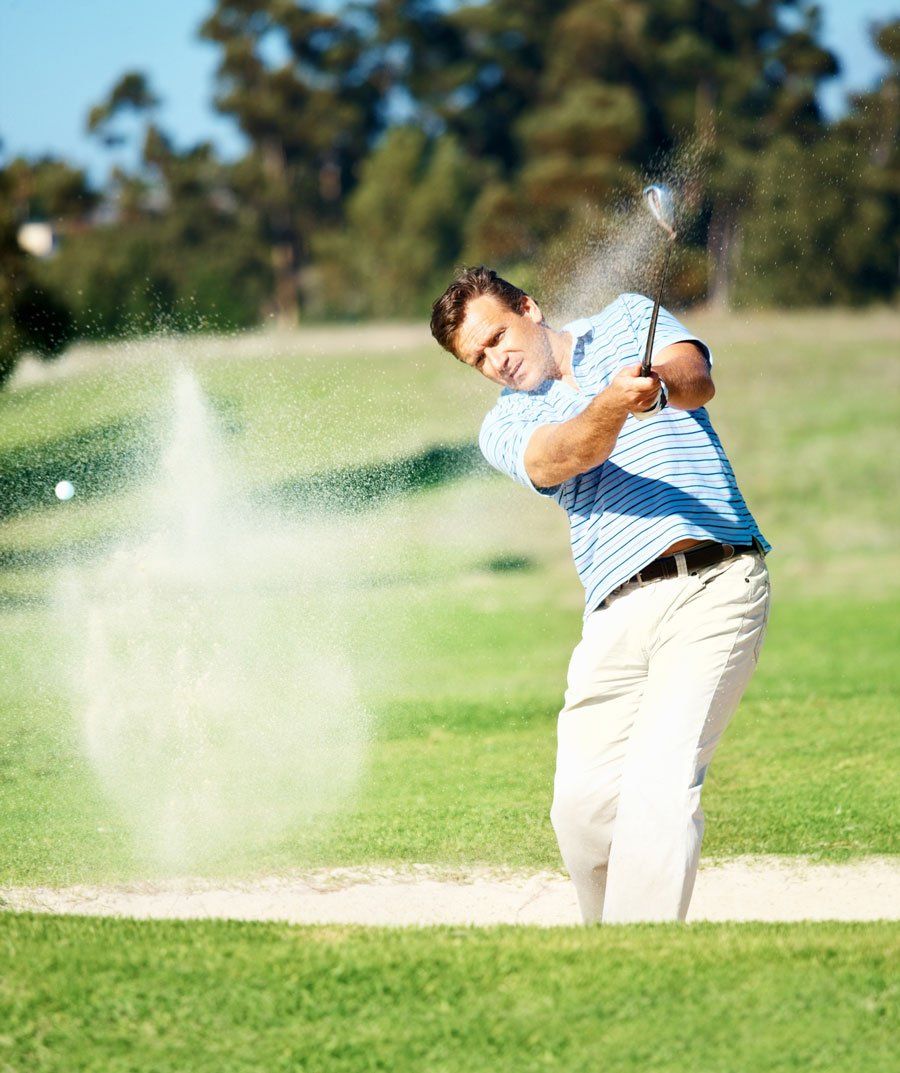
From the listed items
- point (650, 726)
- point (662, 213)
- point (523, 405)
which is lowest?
point (650, 726)

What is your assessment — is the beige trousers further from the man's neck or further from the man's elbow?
the man's neck

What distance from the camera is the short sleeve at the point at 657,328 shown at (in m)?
4.17

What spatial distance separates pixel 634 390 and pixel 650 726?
3.04 ft

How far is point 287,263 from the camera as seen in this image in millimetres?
46781

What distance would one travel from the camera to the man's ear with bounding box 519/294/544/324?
448 centimetres

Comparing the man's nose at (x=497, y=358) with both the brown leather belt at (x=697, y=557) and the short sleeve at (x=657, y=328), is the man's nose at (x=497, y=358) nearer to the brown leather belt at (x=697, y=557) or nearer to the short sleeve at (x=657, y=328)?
the short sleeve at (x=657, y=328)

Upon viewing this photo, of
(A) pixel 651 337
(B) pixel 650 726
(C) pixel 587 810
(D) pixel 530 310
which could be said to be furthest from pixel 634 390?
(C) pixel 587 810

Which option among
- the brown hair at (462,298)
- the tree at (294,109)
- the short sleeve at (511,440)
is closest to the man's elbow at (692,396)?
the short sleeve at (511,440)

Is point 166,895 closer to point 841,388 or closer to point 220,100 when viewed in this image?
point 841,388

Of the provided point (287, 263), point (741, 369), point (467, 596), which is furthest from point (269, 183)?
point (467, 596)

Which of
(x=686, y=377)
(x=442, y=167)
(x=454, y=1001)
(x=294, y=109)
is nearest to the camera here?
→ (x=454, y=1001)

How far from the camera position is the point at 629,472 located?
14.0ft

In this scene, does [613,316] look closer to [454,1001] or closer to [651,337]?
[651,337]

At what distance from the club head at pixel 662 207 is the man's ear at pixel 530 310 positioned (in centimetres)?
44
